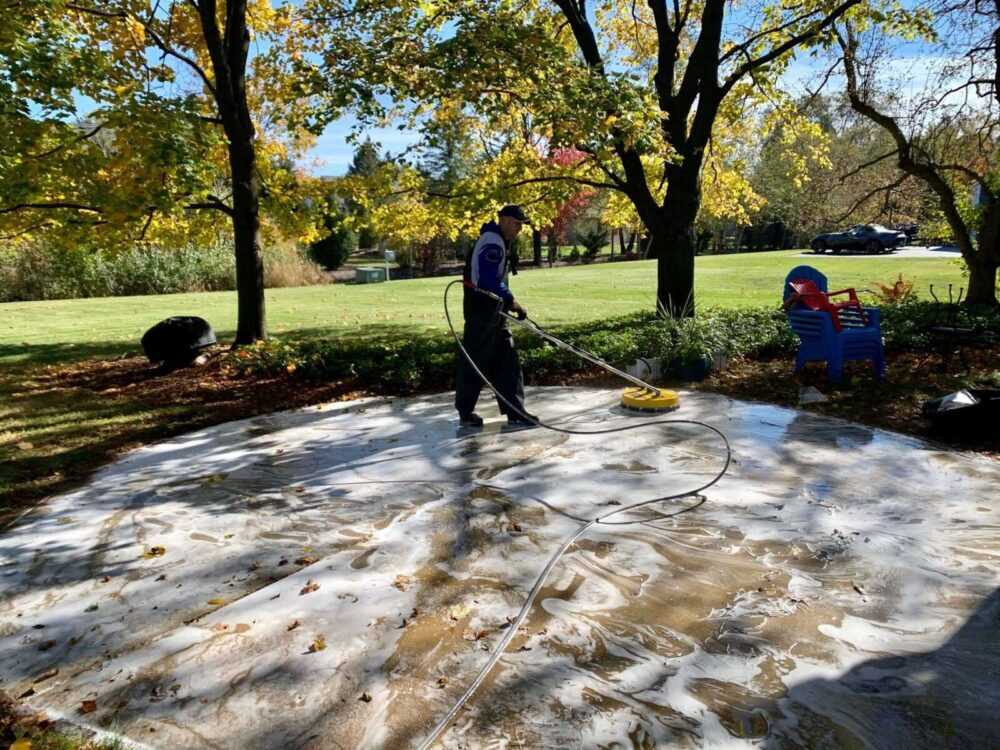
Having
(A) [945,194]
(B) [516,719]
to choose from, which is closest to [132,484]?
(B) [516,719]

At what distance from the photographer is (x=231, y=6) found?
963 cm

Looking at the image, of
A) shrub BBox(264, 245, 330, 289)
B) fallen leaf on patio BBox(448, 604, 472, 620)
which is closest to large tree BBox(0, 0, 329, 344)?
fallen leaf on patio BBox(448, 604, 472, 620)

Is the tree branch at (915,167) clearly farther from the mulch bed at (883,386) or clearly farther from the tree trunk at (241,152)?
the tree trunk at (241,152)

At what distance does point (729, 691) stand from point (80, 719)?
2.39m

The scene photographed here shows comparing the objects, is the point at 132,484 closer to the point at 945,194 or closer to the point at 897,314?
the point at 897,314

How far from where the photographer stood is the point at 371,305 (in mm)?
17172

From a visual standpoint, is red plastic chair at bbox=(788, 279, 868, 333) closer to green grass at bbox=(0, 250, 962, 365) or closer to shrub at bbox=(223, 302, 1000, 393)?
shrub at bbox=(223, 302, 1000, 393)

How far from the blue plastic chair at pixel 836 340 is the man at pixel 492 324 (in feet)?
10.2

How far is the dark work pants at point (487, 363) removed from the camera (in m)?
5.98

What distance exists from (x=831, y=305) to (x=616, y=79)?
3183 millimetres

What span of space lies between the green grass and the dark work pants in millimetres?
6212

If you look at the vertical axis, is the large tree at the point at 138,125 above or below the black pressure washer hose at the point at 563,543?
above

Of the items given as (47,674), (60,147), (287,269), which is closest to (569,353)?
(47,674)

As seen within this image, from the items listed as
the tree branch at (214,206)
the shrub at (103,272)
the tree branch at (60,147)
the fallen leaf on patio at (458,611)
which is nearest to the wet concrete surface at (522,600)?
the fallen leaf on patio at (458,611)
